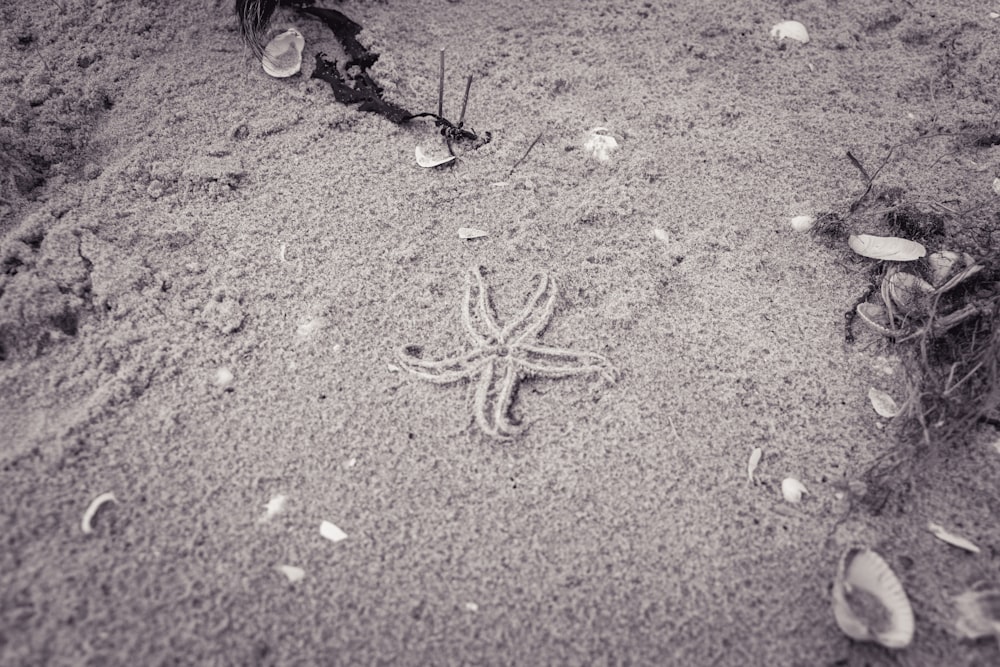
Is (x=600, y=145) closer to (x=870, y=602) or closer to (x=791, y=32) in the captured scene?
(x=791, y=32)

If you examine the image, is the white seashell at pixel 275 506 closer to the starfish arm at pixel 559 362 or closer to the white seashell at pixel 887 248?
the starfish arm at pixel 559 362

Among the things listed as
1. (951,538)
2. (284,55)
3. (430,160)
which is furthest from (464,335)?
(284,55)

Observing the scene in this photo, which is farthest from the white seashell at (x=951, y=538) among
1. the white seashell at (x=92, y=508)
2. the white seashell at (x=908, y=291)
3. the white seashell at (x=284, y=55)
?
the white seashell at (x=284, y=55)

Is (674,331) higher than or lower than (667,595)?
higher

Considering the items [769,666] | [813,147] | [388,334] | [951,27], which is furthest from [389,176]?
[951,27]

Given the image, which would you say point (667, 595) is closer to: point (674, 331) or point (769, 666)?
point (769, 666)

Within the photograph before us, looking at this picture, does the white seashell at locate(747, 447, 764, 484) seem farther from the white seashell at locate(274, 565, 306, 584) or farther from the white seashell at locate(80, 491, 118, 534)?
the white seashell at locate(80, 491, 118, 534)

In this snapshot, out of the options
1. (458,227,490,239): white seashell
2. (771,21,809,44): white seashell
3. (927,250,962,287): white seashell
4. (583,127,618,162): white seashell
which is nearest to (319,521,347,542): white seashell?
(458,227,490,239): white seashell
